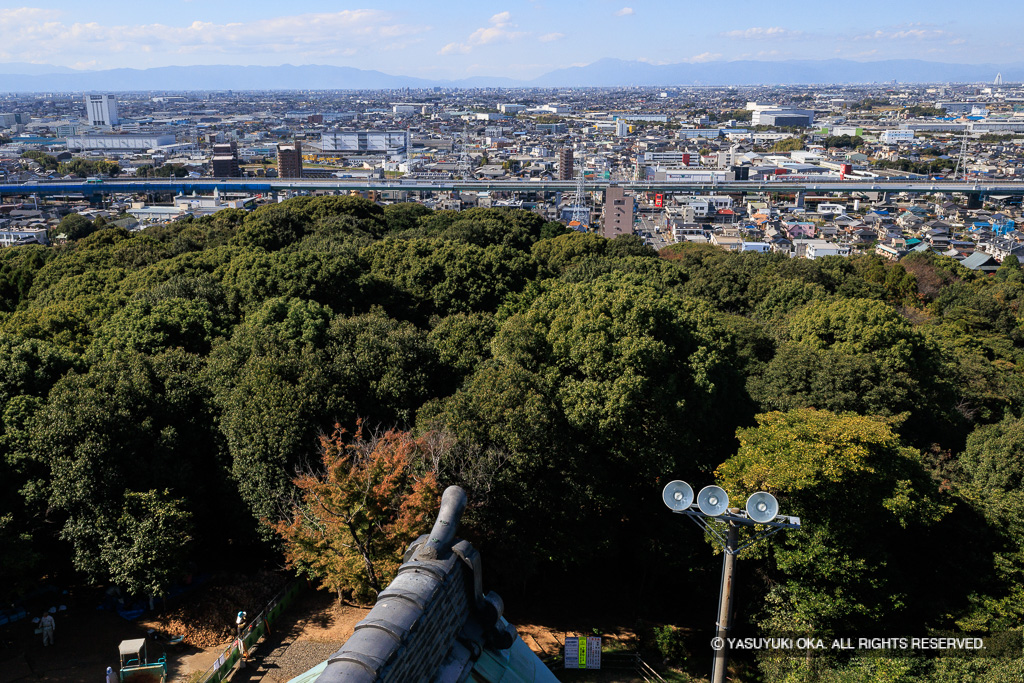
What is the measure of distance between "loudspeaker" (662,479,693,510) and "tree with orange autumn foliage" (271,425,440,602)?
411 centimetres

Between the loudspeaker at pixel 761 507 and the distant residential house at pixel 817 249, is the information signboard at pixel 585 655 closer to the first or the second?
the loudspeaker at pixel 761 507

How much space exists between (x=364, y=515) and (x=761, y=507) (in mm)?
5337

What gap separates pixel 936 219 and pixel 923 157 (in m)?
47.0

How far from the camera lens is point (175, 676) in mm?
8430

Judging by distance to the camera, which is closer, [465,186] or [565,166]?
[465,186]

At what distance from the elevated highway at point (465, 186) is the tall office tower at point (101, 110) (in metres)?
81.7

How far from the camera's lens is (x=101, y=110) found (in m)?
145

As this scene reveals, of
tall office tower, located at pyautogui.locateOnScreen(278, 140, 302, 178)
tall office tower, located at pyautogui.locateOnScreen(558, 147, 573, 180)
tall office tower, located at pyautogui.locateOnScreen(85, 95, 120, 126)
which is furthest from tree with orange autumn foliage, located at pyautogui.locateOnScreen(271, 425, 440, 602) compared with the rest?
tall office tower, located at pyautogui.locateOnScreen(85, 95, 120, 126)

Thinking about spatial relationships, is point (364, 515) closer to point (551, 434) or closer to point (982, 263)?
point (551, 434)

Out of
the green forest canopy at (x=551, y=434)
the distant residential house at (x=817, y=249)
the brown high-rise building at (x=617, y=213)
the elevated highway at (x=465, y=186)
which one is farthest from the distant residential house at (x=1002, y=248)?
the green forest canopy at (x=551, y=434)

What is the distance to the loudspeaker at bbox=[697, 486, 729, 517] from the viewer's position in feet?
14.4

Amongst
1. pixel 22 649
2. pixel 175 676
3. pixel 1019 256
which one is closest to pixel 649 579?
pixel 175 676

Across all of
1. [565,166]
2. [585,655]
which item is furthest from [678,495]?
[565,166]

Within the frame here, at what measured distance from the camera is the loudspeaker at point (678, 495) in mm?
4703
